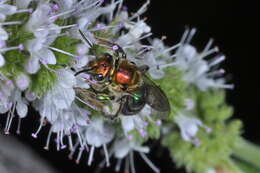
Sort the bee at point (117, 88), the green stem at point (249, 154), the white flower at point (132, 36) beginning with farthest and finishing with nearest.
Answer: the green stem at point (249, 154), the white flower at point (132, 36), the bee at point (117, 88)

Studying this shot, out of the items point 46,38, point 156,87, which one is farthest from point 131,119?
point 46,38

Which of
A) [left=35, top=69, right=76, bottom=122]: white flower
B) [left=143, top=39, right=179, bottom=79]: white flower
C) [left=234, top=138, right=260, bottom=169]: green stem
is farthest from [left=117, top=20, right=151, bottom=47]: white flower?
[left=234, top=138, right=260, bottom=169]: green stem

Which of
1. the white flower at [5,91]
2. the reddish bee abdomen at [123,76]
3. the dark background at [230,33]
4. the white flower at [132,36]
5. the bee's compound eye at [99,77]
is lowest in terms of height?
the white flower at [5,91]

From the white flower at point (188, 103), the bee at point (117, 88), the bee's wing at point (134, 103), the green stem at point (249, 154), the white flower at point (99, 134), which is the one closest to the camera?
the bee at point (117, 88)

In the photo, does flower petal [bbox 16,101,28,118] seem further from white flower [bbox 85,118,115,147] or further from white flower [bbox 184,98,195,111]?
white flower [bbox 184,98,195,111]

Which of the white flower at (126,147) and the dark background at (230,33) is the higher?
the dark background at (230,33)

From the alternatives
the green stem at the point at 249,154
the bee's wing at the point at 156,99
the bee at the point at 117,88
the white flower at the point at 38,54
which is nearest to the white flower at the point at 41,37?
the white flower at the point at 38,54

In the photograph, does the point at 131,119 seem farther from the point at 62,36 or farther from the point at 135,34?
the point at 62,36

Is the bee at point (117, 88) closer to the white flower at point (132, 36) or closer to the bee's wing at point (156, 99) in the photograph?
the bee's wing at point (156, 99)
